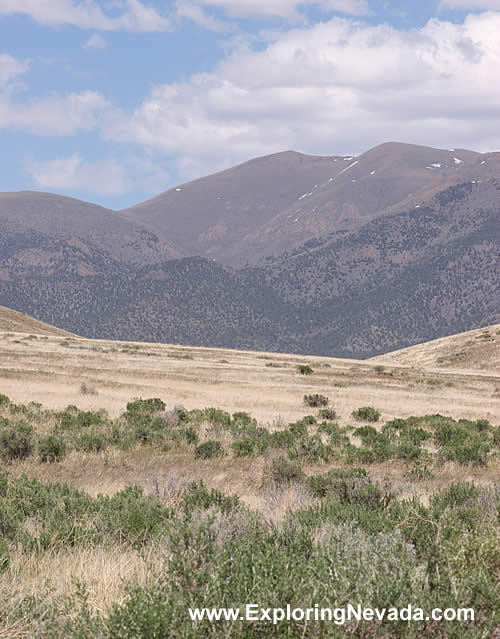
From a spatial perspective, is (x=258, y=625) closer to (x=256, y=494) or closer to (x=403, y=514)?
(x=403, y=514)

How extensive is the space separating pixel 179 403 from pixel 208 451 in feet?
43.2

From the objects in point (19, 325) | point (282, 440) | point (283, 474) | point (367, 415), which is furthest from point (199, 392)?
point (19, 325)

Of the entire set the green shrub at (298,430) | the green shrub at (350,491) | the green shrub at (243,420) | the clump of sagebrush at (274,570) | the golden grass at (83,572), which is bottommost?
the green shrub at (243,420)

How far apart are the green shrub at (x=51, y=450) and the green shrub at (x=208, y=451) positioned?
316 cm

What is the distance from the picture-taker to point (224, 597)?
4102mm

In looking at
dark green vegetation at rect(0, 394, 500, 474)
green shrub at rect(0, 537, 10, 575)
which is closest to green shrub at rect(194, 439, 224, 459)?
dark green vegetation at rect(0, 394, 500, 474)

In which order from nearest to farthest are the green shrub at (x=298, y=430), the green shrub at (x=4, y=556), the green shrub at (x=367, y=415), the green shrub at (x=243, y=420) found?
the green shrub at (x=4, y=556) < the green shrub at (x=298, y=430) < the green shrub at (x=243, y=420) < the green shrub at (x=367, y=415)

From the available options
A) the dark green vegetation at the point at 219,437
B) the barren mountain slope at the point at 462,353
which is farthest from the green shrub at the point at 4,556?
the barren mountain slope at the point at 462,353

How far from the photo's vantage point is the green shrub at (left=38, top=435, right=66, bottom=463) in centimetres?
1398

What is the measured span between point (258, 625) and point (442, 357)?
7833cm

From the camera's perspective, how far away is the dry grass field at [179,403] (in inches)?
236

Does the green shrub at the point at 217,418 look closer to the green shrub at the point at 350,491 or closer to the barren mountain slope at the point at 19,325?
the green shrub at the point at 350,491

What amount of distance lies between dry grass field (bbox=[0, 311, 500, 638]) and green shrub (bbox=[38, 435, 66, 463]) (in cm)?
39

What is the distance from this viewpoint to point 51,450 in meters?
14.3
